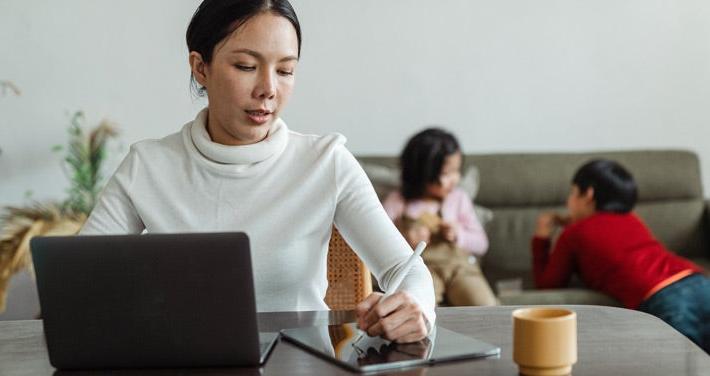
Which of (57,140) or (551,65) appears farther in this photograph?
(551,65)

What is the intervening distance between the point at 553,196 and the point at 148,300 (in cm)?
260

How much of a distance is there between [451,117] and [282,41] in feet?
7.20

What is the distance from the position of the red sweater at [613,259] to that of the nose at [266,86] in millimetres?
1717

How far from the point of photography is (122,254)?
1153 millimetres

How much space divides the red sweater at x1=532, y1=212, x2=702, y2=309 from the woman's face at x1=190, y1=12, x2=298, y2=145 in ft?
5.47

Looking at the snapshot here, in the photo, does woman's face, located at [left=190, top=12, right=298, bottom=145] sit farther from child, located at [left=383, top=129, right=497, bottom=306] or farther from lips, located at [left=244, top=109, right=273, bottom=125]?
child, located at [left=383, top=129, right=497, bottom=306]

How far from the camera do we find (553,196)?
358 centimetres

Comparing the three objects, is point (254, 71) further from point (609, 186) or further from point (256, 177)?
point (609, 186)

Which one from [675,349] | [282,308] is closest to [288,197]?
[282,308]

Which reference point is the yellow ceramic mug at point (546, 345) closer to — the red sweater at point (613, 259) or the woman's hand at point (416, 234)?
the red sweater at point (613, 259)

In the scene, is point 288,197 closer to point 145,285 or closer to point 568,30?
point 145,285

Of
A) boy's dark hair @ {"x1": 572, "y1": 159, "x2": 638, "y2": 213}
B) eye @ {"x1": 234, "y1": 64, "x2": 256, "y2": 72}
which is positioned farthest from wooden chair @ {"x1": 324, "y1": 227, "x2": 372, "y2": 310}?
boy's dark hair @ {"x1": 572, "y1": 159, "x2": 638, "y2": 213}

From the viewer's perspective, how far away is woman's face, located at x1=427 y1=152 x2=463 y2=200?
329 cm

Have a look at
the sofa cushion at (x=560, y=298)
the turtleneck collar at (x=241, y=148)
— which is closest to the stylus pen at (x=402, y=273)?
the turtleneck collar at (x=241, y=148)
